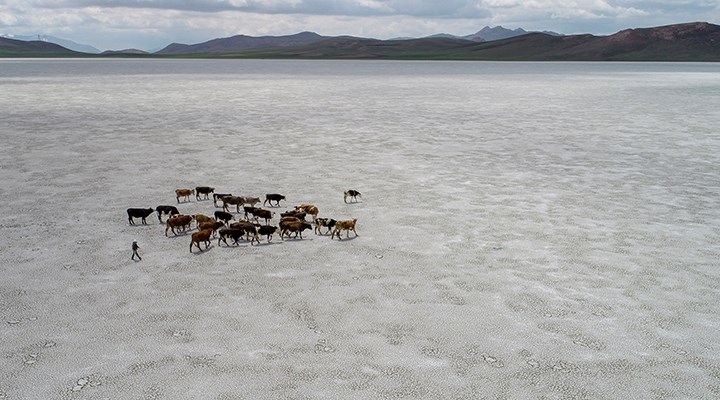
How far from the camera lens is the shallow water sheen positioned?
24.9 feet

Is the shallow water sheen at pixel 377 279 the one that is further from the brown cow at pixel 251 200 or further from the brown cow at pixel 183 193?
the brown cow at pixel 251 200

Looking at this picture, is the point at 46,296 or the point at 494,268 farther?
the point at 494,268

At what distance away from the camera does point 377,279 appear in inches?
425

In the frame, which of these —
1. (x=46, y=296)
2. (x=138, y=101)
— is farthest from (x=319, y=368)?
(x=138, y=101)

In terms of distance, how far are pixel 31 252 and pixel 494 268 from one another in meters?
9.65

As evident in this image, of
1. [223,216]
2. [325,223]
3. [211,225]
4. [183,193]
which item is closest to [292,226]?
[325,223]

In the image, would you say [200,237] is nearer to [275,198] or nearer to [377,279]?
[275,198]

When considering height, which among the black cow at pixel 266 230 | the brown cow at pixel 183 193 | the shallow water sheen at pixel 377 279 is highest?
the brown cow at pixel 183 193

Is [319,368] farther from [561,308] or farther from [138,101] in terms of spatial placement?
[138,101]

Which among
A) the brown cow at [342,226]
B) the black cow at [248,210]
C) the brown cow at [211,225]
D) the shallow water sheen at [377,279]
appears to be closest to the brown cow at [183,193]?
the shallow water sheen at [377,279]

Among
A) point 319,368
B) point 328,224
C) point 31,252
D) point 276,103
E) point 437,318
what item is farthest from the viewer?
point 276,103

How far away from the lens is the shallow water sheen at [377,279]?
7594 mm

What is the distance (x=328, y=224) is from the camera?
43.8 feet

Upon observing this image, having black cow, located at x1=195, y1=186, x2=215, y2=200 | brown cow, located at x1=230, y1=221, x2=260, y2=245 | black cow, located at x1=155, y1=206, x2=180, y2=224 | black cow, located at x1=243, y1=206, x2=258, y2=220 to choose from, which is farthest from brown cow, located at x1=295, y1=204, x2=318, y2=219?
black cow, located at x1=195, y1=186, x2=215, y2=200
